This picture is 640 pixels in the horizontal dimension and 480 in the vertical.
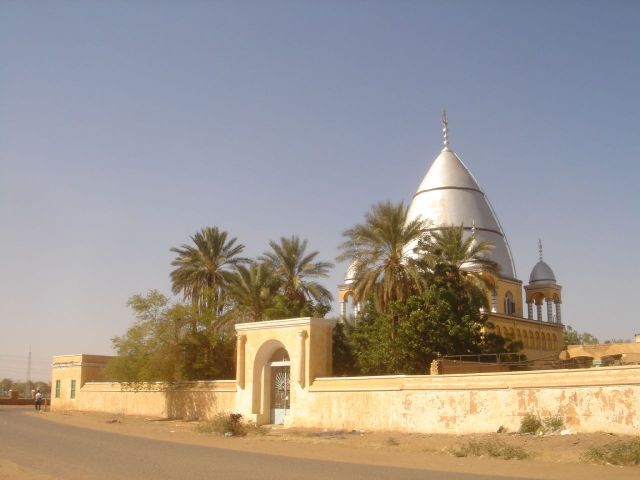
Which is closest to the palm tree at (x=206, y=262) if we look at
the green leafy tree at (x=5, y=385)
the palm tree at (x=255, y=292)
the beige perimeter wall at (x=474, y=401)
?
the palm tree at (x=255, y=292)

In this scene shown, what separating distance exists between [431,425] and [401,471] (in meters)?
8.44

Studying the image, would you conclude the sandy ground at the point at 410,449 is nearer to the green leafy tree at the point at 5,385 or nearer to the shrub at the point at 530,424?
the shrub at the point at 530,424

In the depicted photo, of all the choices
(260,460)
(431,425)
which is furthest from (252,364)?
(260,460)

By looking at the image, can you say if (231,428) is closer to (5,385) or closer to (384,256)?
(384,256)

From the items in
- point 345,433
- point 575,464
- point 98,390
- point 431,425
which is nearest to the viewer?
point 575,464

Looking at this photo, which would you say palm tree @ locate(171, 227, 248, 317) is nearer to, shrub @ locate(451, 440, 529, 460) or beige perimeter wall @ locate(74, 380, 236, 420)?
beige perimeter wall @ locate(74, 380, 236, 420)

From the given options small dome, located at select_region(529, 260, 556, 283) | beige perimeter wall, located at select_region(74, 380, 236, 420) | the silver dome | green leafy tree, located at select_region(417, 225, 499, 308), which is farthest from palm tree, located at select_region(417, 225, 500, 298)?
small dome, located at select_region(529, 260, 556, 283)

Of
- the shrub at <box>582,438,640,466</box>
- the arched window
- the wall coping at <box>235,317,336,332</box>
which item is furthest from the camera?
the arched window

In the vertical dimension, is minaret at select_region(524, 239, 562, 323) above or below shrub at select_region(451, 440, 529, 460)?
above

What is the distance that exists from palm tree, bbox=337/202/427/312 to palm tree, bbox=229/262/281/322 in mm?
7337

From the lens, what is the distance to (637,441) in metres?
15.8

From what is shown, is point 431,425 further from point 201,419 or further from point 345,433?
point 201,419

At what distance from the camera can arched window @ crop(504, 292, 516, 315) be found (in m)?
40.5

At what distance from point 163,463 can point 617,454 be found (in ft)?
32.7
